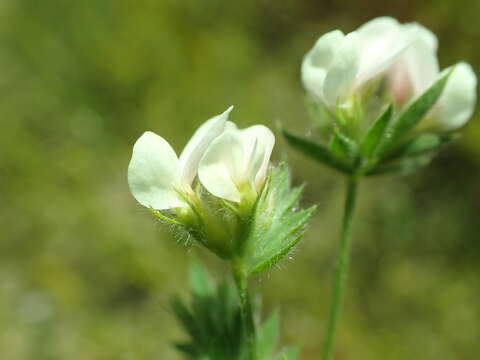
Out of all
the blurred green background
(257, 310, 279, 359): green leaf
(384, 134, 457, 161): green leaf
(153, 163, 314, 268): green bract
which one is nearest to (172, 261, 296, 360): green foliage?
(257, 310, 279, 359): green leaf

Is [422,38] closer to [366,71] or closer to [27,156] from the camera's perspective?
[366,71]

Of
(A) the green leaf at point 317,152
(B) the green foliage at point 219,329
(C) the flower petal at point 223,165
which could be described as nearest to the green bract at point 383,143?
(A) the green leaf at point 317,152

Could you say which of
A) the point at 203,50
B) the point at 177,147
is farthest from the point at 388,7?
the point at 177,147

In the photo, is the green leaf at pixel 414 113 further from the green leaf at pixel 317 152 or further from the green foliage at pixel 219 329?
the green foliage at pixel 219 329

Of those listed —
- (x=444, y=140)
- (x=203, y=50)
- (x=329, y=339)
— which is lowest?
(x=329, y=339)

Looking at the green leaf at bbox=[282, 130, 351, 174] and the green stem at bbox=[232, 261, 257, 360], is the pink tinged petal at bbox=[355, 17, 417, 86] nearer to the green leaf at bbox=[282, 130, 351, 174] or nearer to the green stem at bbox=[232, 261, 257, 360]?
the green leaf at bbox=[282, 130, 351, 174]

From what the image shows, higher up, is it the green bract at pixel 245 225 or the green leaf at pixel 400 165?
the green leaf at pixel 400 165

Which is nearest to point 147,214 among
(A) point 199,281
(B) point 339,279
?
(A) point 199,281
